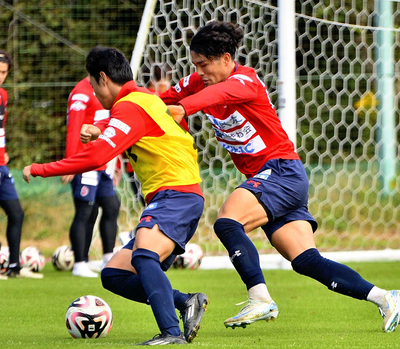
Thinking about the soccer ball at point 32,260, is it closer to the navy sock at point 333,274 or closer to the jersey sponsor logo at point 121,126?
the navy sock at point 333,274

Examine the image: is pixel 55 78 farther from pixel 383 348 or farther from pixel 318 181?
pixel 383 348

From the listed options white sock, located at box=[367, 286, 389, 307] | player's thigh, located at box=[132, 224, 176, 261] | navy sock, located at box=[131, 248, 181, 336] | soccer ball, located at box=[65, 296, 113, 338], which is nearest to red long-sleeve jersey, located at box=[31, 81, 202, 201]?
player's thigh, located at box=[132, 224, 176, 261]

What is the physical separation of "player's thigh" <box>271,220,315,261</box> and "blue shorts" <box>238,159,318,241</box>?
0.10 feet

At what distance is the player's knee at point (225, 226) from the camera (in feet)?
12.7

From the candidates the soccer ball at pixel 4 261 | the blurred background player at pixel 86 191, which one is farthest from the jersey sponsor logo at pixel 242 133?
the soccer ball at pixel 4 261

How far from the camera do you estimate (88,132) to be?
3773mm

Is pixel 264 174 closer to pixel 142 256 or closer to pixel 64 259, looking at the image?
pixel 142 256

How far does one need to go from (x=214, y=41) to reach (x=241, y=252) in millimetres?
1197

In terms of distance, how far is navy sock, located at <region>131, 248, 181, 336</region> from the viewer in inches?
131

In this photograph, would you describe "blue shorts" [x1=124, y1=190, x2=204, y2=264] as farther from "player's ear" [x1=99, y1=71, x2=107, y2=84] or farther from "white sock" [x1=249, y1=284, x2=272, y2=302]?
"player's ear" [x1=99, y1=71, x2=107, y2=84]

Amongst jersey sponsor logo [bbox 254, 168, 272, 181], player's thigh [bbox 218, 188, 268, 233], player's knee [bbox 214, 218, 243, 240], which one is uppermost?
jersey sponsor logo [bbox 254, 168, 272, 181]

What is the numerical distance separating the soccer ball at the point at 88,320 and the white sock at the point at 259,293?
2.76 ft

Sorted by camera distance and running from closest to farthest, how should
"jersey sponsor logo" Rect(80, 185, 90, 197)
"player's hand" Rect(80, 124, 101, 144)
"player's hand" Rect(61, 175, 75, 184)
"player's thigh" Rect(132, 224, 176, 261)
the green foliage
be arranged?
"player's thigh" Rect(132, 224, 176, 261), "player's hand" Rect(80, 124, 101, 144), "player's hand" Rect(61, 175, 75, 184), "jersey sponsor logo" Rect(80, 185, 90, 197), the green foliage

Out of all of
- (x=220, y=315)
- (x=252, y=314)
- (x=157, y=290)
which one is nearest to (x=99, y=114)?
(x=220, y=315)
